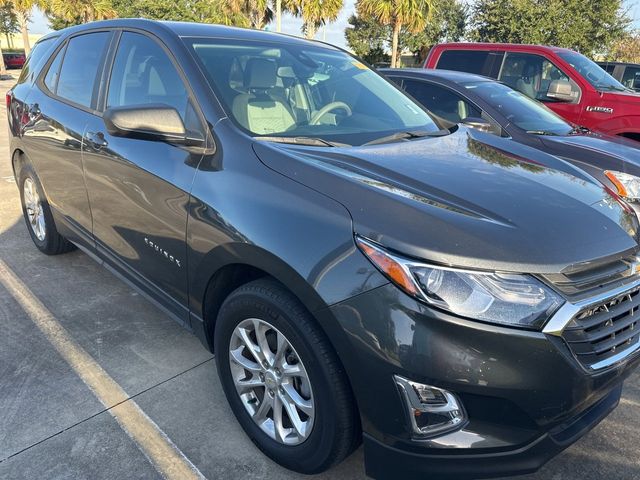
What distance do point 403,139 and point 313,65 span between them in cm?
78

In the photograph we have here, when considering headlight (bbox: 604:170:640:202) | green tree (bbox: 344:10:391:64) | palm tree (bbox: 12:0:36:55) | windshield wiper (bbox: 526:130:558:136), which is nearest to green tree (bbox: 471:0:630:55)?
green tree (bbox: 344:10:391:64)

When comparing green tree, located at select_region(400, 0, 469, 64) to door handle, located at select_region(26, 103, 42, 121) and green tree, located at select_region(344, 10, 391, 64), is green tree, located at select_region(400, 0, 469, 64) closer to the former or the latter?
green tree, located at select_region(344, 10, 391, 64)

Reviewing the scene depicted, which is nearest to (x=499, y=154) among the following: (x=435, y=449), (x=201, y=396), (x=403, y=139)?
(x=403, y=139)

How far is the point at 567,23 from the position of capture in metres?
23.8

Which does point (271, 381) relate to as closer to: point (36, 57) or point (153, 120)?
point (153, 120)

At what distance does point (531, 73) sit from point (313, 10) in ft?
70.3

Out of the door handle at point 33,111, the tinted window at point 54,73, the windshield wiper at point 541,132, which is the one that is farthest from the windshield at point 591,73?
the door handle at point 33,111

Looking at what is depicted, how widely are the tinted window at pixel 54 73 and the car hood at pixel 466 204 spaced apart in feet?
8.09

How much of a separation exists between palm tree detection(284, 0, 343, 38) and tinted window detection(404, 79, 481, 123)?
22.7m

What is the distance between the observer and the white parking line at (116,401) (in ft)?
7.31

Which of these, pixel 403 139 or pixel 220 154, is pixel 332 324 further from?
pixel 403 139

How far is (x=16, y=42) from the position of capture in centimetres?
7750

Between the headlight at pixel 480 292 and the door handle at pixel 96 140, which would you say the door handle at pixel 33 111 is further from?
the headlight at pixel 480 292

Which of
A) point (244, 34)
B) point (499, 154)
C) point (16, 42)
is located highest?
point (244, 34)
